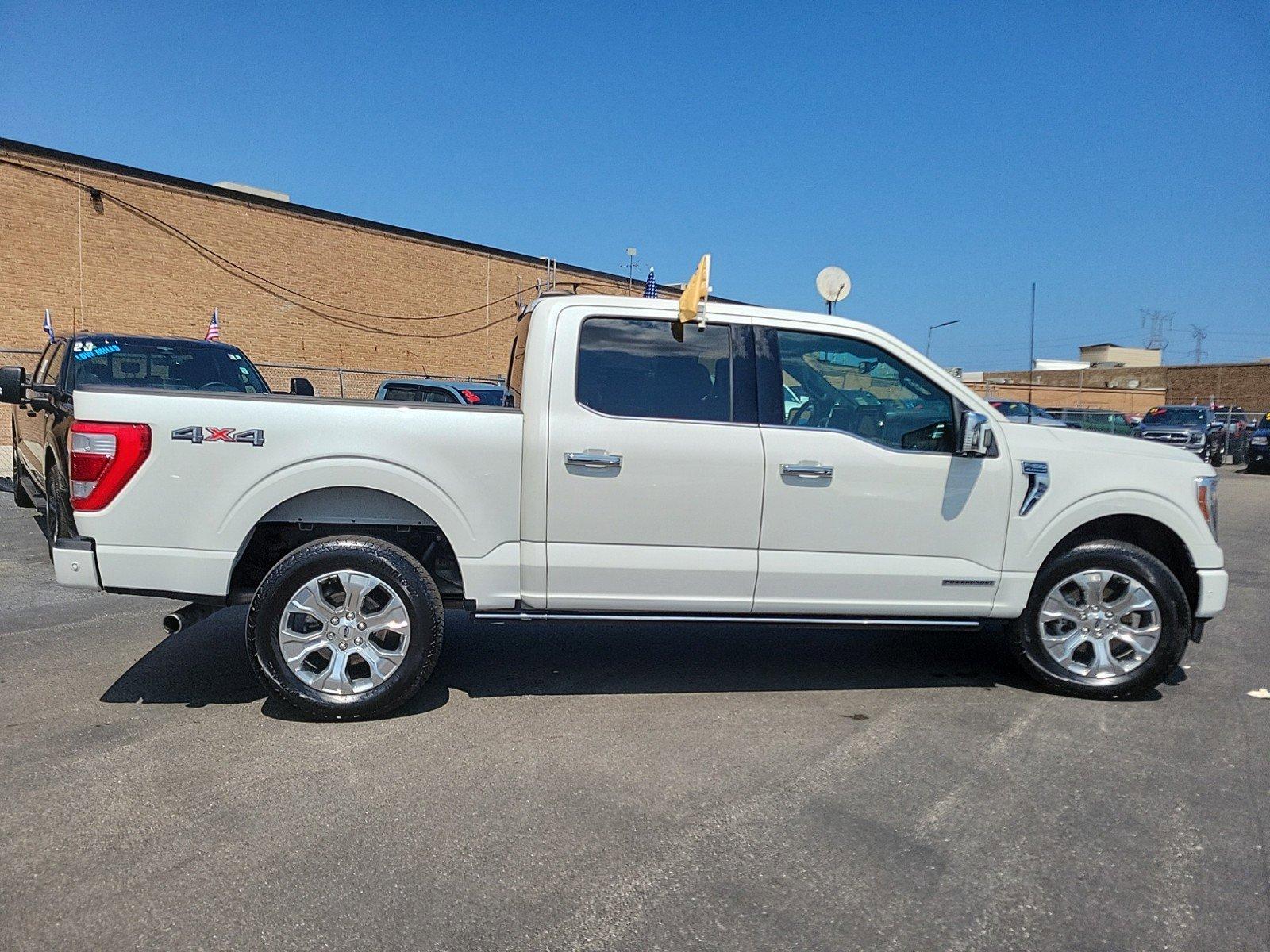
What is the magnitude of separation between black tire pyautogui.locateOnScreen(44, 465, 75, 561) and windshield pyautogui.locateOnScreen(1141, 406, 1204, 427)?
28.0 metres

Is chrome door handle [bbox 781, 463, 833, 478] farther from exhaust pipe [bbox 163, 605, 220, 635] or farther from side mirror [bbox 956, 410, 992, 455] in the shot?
exhaust pipe [bbox 163, 605, 220, 635]

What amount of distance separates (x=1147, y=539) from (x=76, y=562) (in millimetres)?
5632

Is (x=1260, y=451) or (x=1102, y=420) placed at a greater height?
(x=1102, y=420)

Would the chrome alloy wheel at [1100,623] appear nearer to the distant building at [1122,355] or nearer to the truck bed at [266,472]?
the truck bed at [266,472]

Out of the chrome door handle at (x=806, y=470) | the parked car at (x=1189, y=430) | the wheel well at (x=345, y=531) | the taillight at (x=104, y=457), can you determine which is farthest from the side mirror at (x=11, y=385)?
the parked car at (x=1189, y=430)

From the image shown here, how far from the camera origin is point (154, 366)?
28.9 ft

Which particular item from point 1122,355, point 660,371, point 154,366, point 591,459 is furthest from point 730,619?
point 1122,355

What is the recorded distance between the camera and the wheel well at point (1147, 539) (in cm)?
495

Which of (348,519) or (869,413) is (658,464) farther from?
(348,519)

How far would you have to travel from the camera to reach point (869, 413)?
4707 millimetres

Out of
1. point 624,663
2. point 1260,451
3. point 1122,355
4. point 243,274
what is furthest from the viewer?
point 1122,355

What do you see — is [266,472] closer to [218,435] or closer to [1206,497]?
[218,435]

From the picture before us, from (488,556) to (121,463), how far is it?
173 centimetres

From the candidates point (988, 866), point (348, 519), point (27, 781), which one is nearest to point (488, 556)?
point (348, 519)
